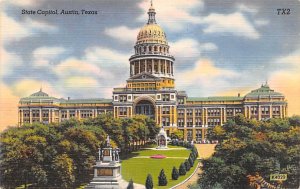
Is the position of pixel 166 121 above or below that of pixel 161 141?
above

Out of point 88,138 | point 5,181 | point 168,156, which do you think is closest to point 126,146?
point 168,156

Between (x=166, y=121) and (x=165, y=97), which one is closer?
(x=165, y=97)

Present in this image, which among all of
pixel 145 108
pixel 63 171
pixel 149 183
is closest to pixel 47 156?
pixel 63 171

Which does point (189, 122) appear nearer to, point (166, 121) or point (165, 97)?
point (166, 121)

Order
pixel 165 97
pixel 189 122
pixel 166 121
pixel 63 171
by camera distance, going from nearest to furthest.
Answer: pixel 63 171
pixel 165 97
pixel 166 121
pixel 189 122

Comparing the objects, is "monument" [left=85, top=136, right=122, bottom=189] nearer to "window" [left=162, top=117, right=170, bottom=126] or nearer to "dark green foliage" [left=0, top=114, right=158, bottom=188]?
"dark green foliage" [left=0, top=114, right=158, bottom=188]

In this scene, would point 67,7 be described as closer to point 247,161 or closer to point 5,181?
point 5,181

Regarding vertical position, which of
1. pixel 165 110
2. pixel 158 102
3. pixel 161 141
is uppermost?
pixel 158 102
